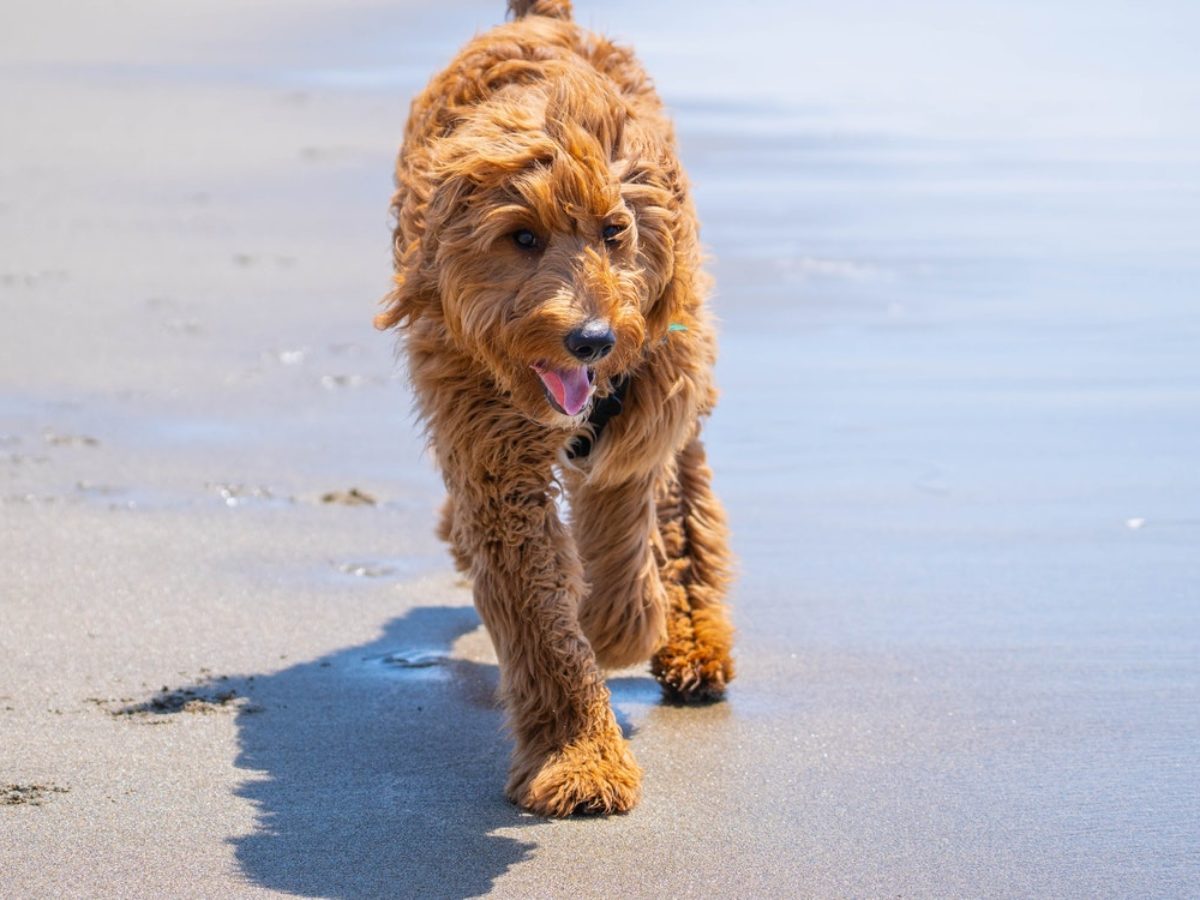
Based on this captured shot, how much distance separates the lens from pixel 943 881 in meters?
3.68

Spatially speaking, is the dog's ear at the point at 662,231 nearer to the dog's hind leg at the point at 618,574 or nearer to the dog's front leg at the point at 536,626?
the dog's front leg at the point at 536,626

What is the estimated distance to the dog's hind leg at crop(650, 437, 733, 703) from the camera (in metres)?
4.87

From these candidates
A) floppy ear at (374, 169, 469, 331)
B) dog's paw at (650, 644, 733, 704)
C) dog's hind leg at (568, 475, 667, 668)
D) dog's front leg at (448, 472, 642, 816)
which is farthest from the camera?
dog's paw at (650, 644, 733, 704)

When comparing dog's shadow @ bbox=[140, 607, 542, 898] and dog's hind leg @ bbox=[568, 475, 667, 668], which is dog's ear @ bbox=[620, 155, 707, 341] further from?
dog's shadow @ bbox=[140, 607, 542, 898]

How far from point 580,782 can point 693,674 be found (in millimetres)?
840

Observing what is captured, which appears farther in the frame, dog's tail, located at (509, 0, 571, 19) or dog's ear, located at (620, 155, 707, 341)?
dog's tail, located at (509, 0, 571, 19)

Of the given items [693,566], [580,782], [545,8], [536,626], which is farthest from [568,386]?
[545,8]

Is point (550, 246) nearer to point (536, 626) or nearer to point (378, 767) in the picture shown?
point (536, 626)

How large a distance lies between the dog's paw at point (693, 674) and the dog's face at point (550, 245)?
1080mm

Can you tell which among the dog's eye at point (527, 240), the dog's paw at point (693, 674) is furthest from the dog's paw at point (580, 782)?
the dog's eye at point (527, 240)

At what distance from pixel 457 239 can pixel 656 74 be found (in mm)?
13735

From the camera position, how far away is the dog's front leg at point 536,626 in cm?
423

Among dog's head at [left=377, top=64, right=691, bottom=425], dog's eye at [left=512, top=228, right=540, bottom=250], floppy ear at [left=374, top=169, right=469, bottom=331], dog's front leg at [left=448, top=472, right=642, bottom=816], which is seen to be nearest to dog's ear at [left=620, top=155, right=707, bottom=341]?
dog's head at [left=377, top=64, right=691, bottom=425]

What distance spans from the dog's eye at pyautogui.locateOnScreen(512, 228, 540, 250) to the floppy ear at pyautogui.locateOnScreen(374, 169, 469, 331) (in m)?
0.17
